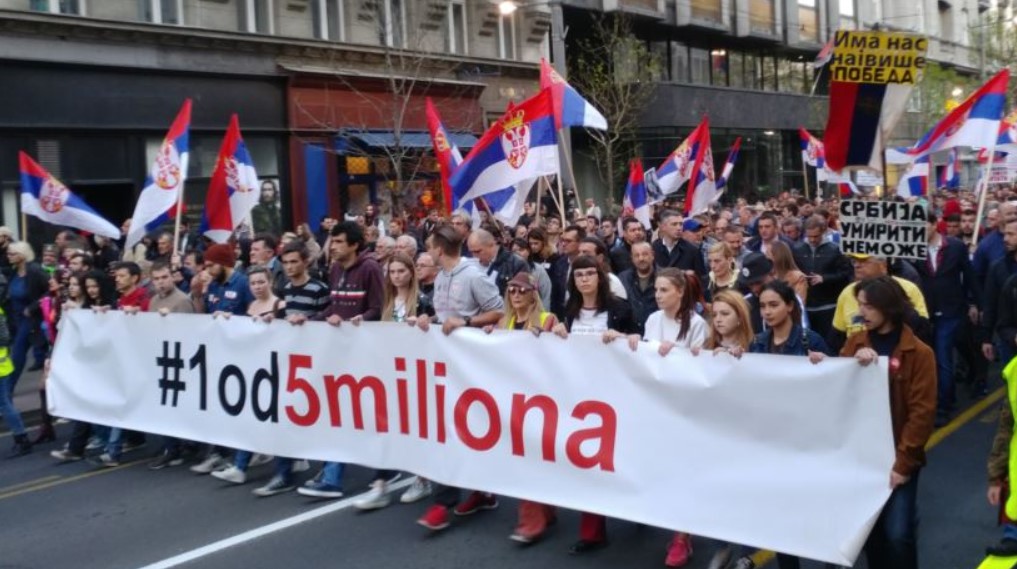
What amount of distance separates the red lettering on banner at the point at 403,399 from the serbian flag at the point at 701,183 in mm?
8036

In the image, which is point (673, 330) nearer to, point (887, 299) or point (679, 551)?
point (679, 551)

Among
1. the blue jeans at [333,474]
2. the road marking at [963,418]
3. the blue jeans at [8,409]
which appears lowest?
the road marking at [963,418]

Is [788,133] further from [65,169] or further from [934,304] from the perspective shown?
[934,304]

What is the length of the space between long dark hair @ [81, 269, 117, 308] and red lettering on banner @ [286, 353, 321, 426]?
2.53m

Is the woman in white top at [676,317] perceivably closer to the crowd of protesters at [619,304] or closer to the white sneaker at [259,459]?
the crowd of protesters at [619,304]

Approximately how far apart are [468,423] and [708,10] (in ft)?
104

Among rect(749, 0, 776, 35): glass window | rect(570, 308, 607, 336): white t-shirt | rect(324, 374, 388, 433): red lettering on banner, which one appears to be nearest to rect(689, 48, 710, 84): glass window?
rect(749, 0, 776, 35): glass window

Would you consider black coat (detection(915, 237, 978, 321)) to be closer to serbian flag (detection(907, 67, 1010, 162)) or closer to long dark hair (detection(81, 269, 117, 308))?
serbian flag (detection(907, 67, 1010, 162))

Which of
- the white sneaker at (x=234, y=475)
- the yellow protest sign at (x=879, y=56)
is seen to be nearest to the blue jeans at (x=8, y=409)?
the white sneaker at (x=234, y=475)

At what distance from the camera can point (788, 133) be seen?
4244 centimetres

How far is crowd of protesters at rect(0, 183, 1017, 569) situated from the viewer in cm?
503

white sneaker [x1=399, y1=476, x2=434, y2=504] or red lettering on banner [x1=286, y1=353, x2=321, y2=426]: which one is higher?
red lettering on banner [x1=286, y1=353, x2=321, y2=426]

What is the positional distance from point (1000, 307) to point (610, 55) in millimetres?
24071

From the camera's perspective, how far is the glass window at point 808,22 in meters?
41.8
